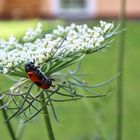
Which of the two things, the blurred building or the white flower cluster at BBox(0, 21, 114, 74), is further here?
the blurred building

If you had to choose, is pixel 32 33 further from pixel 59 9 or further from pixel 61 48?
pixel 59 9

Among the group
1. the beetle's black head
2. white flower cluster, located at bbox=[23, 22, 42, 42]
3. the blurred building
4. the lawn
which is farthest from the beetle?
the blurred building

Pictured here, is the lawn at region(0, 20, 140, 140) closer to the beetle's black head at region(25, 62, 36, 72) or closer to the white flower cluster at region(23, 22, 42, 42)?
the white flower cluster at region(23, 22, 42, 42)

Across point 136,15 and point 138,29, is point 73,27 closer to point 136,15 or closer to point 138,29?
point 138,29

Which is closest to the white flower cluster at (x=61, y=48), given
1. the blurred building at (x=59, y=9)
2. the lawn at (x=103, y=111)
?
the lawn at (x=103, y=111)

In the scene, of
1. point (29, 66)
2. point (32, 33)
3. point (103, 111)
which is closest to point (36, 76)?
point (29, 66)

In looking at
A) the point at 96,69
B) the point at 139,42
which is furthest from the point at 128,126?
the point at 139,42
